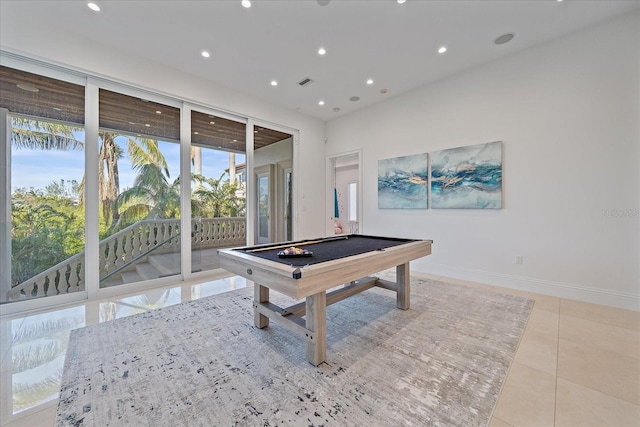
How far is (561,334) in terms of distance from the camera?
2328 mm

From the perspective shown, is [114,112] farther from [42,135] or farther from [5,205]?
[5,205]

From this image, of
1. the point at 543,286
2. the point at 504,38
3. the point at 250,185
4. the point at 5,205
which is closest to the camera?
the point at 5,205

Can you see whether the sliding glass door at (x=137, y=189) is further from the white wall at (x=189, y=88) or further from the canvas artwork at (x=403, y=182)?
the canvas artwork at (x=403, y=182)

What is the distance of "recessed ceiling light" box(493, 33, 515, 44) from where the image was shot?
125 inches

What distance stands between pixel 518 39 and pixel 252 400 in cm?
487

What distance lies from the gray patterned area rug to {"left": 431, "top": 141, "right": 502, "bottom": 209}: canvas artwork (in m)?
1.72

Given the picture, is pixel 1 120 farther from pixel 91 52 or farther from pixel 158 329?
pixel 158 329

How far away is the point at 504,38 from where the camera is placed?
3232 millimetres

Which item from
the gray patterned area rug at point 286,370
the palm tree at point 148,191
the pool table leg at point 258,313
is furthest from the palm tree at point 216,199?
the pool table leg at point 258,313

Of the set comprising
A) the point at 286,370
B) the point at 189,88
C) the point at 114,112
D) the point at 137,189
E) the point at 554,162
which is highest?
the point at 189,88

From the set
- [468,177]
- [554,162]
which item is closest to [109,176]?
[468,177]

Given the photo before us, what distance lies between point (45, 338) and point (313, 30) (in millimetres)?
4251

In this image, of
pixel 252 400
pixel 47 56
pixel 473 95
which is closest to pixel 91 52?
pixel 47 56

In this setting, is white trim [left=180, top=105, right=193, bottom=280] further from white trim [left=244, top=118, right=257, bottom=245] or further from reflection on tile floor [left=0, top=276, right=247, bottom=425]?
white trim [left=244, top=118, right=257, bottom=245]
